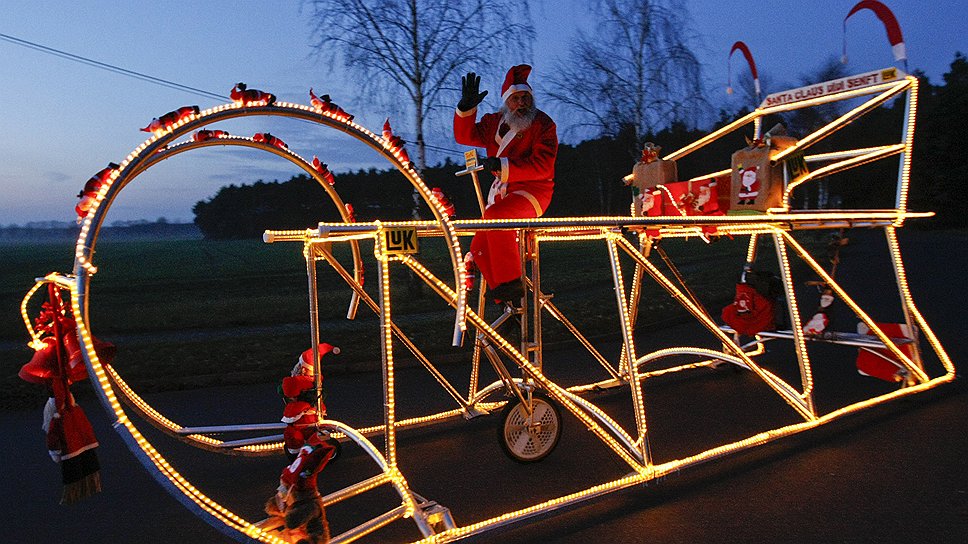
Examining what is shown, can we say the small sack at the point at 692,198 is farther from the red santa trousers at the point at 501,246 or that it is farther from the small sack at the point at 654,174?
the red santa trousers at the point at 501,246

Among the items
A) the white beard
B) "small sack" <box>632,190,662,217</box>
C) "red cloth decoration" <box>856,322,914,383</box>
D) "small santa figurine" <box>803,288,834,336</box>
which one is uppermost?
the white beard

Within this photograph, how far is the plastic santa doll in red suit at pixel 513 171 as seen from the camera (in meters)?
4.77

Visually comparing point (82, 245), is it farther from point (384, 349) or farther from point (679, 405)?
point (679, 405)

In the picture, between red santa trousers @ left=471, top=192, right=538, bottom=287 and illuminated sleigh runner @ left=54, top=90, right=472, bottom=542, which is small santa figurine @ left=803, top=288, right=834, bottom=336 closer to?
red santa trousers @ left=471, top=192, right=538, bottom=287

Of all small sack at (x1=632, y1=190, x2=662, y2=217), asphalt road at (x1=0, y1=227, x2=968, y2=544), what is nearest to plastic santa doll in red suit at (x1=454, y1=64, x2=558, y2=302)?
asphalt road at (x1=0, y1=227, x2=968, y2=544)

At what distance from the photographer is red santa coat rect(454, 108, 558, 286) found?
477 centimetres

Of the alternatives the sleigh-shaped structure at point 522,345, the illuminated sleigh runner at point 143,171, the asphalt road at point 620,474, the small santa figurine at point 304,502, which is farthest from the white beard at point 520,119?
the small santa figurine at point 304,502

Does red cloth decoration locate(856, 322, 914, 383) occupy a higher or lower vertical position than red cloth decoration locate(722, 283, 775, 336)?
lower

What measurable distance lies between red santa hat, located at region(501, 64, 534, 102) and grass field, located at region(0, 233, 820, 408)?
2933mm

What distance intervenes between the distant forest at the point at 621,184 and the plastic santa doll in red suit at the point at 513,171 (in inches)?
783

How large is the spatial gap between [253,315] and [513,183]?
30.8ft

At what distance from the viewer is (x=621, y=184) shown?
2967 centimetres

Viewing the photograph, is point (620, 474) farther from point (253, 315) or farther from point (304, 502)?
point (253, 315)

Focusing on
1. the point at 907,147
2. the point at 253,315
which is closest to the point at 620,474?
the point at 907,147
